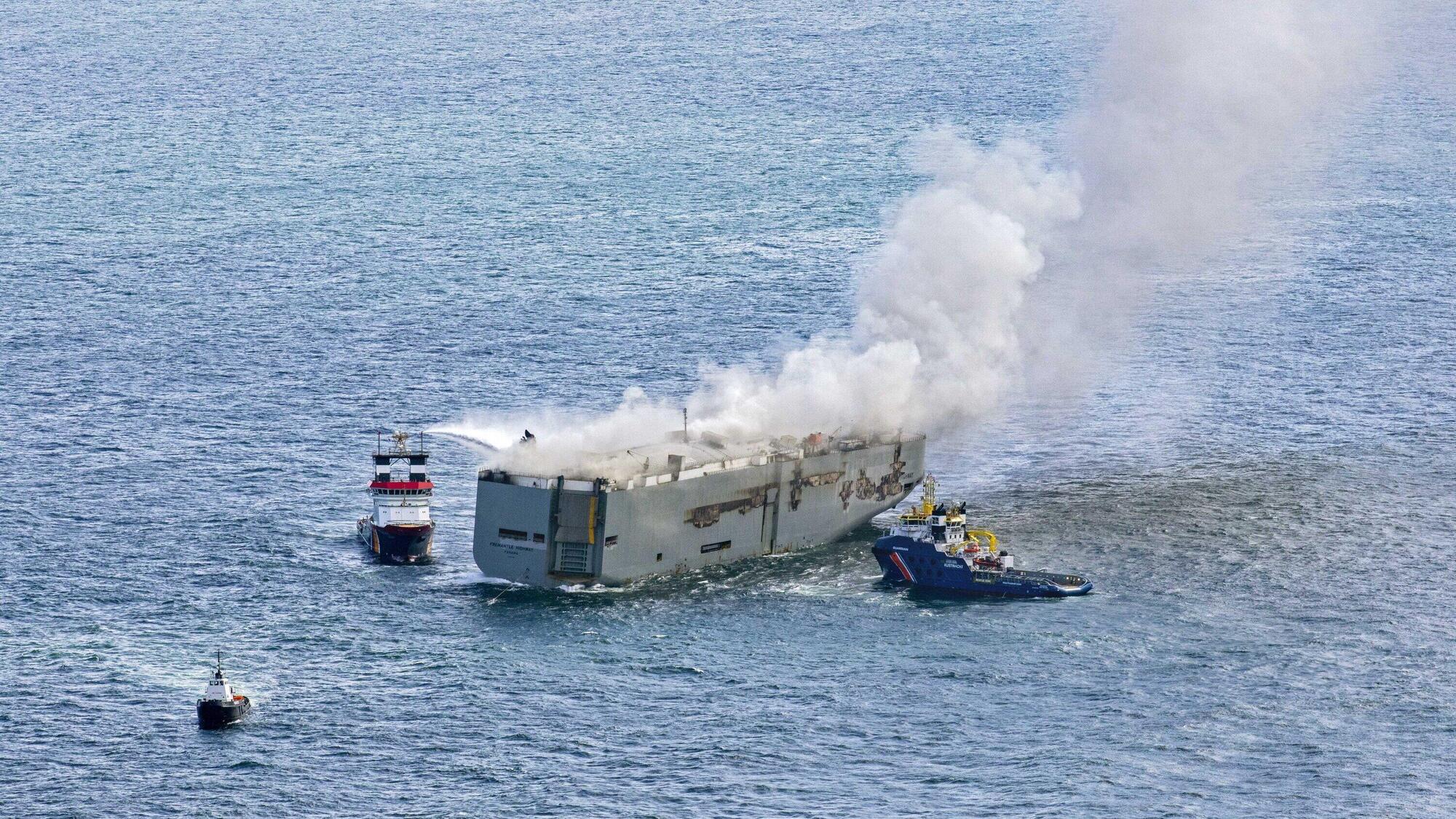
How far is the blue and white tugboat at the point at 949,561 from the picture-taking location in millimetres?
141625

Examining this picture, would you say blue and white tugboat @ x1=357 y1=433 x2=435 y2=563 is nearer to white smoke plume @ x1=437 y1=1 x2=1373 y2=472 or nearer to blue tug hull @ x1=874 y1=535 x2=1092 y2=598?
white smoke plume @ x1=437 y1=1 x2=1373 y2=472

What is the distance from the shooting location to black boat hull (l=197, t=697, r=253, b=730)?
394 feet

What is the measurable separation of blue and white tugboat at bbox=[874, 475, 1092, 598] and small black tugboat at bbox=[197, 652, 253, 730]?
42.9m

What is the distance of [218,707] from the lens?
120m

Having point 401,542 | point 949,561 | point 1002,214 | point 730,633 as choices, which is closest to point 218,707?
point 401,542

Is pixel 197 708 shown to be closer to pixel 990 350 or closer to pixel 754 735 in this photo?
pixel 754 735

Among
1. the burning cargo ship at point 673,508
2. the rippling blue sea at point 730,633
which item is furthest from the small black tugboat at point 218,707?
the burning cargo ship at point 673,508

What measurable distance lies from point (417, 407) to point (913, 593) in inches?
2025

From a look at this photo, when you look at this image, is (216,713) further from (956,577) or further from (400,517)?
(956,577)

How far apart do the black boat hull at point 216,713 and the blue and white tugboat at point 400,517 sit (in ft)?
93.0

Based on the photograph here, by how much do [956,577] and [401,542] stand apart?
→ 35286mm

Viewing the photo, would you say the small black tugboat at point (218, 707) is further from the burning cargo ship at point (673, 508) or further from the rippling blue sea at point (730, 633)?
the burning cargo ship at point (673, 508)

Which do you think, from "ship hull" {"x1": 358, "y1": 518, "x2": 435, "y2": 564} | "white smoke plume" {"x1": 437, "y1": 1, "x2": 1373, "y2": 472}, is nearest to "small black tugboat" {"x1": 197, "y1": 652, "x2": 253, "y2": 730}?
"ship hull" {"x1": 358, "y1": 518, "x2": 435, "y2": 564}

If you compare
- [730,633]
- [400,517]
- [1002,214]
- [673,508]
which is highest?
[1002,214]
